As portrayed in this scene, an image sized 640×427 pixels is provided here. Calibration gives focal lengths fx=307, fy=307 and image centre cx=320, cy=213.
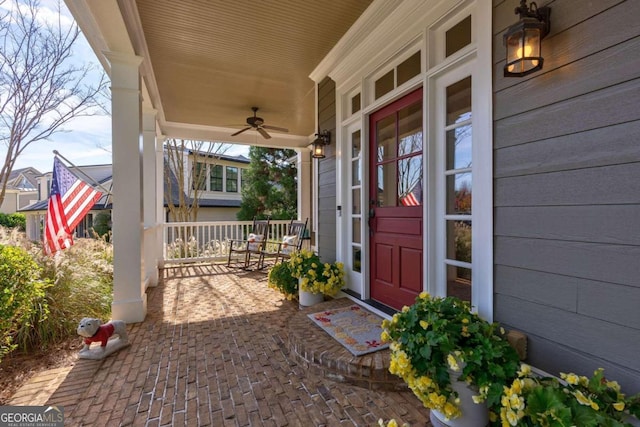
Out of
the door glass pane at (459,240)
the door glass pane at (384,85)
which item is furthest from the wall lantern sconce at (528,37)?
the door glass pane at (384,85)

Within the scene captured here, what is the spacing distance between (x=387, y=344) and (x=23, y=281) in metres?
2.75

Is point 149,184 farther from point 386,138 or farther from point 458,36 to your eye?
point 458,36

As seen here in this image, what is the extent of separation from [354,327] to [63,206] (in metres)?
3.48

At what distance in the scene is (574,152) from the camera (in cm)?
136

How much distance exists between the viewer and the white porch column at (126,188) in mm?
2967

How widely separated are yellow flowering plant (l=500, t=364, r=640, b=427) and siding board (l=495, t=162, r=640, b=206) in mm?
695

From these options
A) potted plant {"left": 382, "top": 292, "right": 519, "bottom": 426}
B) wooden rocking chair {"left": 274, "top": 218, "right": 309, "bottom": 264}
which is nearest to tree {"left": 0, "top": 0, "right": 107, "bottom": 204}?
wooden rocking chair {"left": 274, "top": 218, "right": 309, "bottom": 264}

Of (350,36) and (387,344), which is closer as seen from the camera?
(387,344)

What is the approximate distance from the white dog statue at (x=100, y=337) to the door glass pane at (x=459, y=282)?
8.51 feet

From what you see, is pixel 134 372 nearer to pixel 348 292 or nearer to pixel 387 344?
pixel 387 344

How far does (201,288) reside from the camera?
14.5 ft

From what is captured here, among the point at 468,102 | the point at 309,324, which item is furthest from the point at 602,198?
the point at 309,324

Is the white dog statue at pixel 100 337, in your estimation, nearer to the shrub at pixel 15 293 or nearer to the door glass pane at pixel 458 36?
the shrub at pixel 15 293

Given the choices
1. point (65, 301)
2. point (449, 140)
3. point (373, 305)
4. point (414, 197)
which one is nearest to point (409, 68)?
point (449, 140)
